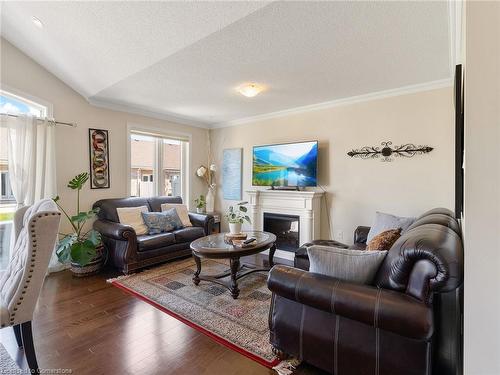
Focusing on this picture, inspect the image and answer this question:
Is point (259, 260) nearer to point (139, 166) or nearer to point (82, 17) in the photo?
point (139, 166)

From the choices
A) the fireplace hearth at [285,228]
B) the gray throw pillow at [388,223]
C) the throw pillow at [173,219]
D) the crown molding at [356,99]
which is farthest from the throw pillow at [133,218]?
the gray throw pillow at [388,223]

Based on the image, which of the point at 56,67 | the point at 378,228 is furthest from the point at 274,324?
the point at 56,67

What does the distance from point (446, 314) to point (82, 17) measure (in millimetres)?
3453

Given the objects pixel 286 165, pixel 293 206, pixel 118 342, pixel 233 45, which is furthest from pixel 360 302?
pixel 286 165

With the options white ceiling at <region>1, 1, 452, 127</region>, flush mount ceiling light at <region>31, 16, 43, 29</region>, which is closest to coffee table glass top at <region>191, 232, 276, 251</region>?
white ceiling at <region>1, 1, 452, 127</region>

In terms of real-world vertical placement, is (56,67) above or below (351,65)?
above

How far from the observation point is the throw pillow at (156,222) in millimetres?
3895

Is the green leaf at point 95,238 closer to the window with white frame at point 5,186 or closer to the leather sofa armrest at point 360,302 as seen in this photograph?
the window with white frame at point 5,186

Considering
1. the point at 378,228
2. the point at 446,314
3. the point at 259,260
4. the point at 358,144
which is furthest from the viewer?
the point at 259,260

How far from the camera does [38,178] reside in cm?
328

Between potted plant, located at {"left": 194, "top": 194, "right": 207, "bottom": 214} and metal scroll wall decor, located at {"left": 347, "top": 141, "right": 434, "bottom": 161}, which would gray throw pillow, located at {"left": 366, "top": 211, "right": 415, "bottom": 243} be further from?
potted plant, located at {"left": 194, "top": 194, "right": 207, "bottom": 214}

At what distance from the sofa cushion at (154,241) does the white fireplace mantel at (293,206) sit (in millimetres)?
1541

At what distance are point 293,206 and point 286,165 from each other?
2.30 feet

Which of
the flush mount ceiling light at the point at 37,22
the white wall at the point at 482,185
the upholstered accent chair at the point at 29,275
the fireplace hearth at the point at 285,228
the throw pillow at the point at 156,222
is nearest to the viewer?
the white wall at the point at 482,185
